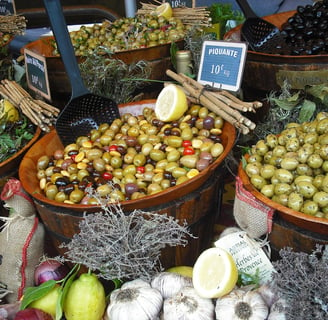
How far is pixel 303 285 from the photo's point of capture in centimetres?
135

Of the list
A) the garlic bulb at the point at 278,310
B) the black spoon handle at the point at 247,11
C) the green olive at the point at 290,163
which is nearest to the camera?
the garlic bulb at the point at 278,310

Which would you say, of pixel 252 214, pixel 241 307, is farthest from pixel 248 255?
pixel 241 307

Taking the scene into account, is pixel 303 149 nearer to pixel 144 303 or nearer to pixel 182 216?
pixel 182 216

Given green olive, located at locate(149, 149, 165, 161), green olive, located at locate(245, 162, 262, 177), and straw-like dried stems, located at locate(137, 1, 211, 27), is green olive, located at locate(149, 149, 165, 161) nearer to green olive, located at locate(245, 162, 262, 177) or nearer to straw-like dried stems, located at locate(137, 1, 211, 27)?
green olive, located at locate(245, 162, 262, 177)

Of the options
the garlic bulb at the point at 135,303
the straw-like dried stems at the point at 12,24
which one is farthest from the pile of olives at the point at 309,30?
the straw-like dried stems at the point at 12,24

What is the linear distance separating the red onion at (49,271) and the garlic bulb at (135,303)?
420 millimetres

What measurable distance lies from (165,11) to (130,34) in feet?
1.44

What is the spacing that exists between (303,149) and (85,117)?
4.43 ft

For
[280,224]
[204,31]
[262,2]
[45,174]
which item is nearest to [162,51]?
[204,31]

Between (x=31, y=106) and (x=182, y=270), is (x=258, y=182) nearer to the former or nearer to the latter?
(x=182, y=270)

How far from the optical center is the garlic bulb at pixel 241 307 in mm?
1483

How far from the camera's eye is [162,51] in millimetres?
2896

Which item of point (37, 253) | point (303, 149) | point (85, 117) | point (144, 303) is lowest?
point (37, 253)

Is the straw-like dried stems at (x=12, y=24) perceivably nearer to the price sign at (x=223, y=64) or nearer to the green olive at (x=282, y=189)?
the price sign at (x=223, y=64)
